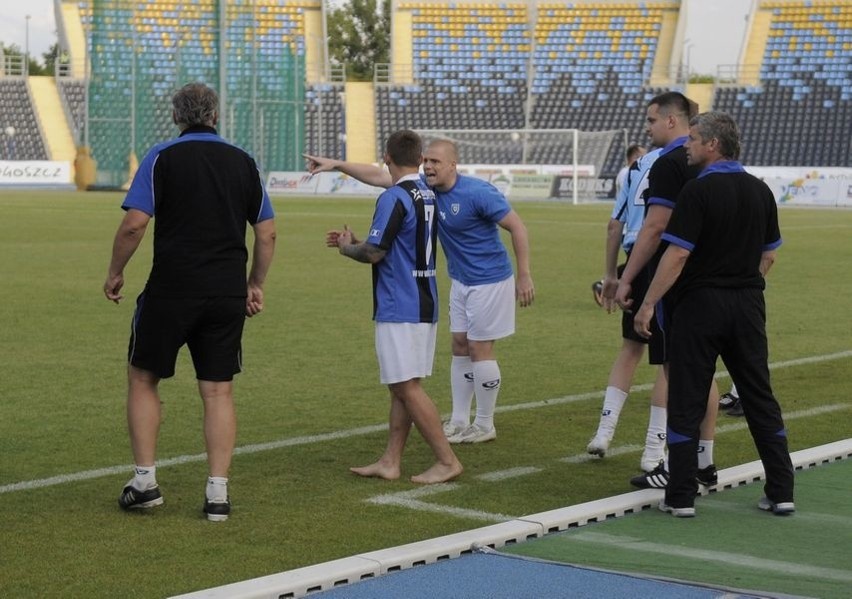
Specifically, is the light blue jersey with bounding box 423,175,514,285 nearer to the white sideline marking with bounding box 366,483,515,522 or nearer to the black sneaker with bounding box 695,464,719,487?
the white sideline marking with bounding box 366,483,515,522

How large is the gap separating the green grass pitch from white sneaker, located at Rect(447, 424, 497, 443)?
0.37 feet

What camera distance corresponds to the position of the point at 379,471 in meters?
7.00

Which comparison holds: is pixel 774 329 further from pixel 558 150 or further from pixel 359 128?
pixel 359 128

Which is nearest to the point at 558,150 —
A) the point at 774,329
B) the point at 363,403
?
the point at 774,329

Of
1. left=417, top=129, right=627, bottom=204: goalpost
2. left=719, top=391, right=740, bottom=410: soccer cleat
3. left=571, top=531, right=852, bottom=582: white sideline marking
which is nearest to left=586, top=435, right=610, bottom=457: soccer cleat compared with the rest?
left=571, top=531, right=852, bottom=582: white sideline marking

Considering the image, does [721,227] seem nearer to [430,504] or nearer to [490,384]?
[430,504]

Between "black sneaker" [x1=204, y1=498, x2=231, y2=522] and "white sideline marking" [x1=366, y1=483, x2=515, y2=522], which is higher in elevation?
"black sneaker" [x1=204, y1=498, x2=231, y2=522]

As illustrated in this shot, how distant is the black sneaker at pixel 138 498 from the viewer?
6148mm

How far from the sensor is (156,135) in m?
51.8

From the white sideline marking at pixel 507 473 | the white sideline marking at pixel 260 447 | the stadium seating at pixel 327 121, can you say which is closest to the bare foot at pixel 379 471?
the white sideline marking at pixel 507 473

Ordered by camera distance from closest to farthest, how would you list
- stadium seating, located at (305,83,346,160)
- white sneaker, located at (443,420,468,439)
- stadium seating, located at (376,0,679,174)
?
white sneaker, located at (443,420,468,439)
stadium seating, located at (376,0,679,174)
stadium seating, located at (305,83,346,160)

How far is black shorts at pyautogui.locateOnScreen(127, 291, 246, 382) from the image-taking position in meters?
6.04

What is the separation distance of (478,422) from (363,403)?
1496 mm

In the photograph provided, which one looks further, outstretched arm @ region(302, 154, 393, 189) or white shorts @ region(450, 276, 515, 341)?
white shorts @ region(450, 276, 515, 341)
